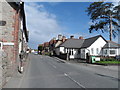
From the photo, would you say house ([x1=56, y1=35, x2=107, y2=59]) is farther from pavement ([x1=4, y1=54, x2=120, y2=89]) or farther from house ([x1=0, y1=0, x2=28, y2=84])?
house ([x1=0, y1=0, x2=28, y2=84])

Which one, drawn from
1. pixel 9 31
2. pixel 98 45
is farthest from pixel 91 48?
pixel 9 31

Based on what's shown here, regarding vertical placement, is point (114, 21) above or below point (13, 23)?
above

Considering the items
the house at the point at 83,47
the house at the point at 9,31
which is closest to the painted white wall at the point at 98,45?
A: the house at the point at 83,47

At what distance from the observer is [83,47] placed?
33969mm

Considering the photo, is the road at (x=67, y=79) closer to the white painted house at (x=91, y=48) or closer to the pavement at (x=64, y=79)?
the pavement at (x=64, y=79)

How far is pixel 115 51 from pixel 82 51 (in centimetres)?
877

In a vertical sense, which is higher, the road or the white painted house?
the white painted house

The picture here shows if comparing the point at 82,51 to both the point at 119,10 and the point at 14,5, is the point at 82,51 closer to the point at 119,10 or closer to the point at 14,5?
the point at 119,10

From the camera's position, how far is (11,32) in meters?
9.52

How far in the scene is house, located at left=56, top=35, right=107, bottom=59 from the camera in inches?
1245

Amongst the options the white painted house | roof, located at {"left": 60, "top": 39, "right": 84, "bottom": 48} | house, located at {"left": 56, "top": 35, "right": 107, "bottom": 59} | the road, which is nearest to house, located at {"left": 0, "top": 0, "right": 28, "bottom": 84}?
the road

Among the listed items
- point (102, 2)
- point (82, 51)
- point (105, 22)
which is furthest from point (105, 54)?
point (102, 2)

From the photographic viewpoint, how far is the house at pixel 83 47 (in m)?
31.6

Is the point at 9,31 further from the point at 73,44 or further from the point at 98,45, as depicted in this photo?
the point at 73,44
